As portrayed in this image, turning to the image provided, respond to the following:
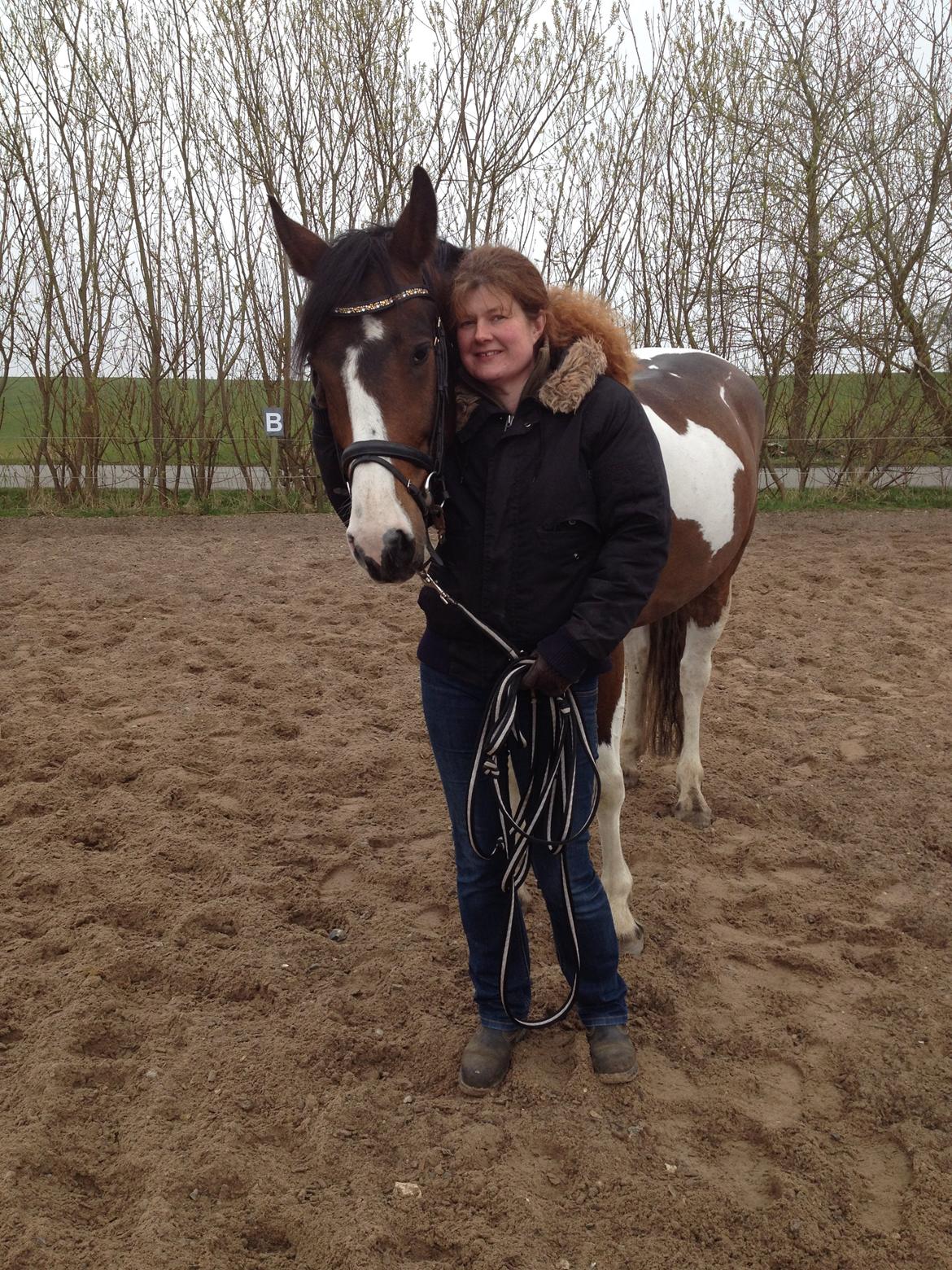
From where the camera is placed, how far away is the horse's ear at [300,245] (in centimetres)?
198

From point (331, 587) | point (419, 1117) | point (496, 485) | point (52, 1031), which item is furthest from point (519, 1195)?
point (331, 587)

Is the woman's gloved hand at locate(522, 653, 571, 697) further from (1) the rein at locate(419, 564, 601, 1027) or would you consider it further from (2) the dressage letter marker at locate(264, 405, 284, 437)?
(2) the dressage letter marker at locate(264, 405, 284, 437)

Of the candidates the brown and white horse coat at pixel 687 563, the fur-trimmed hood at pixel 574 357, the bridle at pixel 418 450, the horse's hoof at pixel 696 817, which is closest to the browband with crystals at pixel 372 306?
the bridle at pixel 418 450

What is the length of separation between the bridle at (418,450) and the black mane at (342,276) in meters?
0.02

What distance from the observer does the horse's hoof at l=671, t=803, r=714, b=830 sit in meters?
3.42

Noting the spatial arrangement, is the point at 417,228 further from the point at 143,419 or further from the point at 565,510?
the point at 143,419

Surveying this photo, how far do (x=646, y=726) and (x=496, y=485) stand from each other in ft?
6.88

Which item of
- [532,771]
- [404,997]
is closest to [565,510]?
[532,771]

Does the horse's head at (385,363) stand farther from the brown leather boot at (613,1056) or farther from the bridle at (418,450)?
the brown leather boot at (613,1056)

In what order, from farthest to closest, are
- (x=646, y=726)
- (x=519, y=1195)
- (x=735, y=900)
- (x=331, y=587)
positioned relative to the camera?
(x=331, y=587) → (x=646, y=726) → (x=735, y=900) → (x=519, y=1195)

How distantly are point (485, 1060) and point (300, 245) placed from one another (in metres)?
1.80

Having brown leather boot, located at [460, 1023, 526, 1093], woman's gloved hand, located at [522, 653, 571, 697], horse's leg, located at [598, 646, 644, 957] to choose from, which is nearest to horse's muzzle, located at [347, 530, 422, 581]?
woman's gloved hand, located at [522, 653, 571, 697]

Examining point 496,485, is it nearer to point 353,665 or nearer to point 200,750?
point 200,750

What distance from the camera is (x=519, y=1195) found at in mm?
1769
